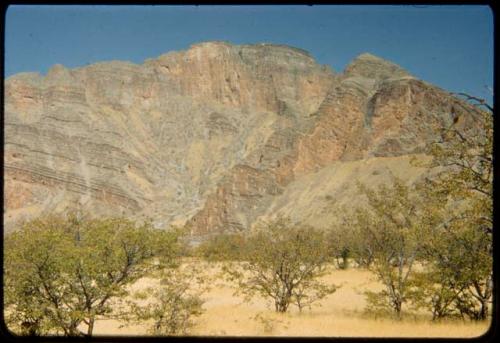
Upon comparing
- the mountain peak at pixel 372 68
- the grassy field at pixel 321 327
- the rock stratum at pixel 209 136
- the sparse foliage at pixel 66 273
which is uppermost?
the mountain peak at pixel 372 68

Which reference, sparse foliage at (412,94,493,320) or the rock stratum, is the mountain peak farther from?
sparse foliage at (412,94,493,320)

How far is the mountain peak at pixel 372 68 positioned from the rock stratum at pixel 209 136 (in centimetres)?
31

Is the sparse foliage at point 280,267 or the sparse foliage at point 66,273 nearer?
the sparse foliage at point 66,273

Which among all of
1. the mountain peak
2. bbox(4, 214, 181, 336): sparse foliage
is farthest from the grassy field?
the mountain peak

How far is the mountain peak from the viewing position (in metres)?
127

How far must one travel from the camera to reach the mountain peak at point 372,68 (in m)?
127

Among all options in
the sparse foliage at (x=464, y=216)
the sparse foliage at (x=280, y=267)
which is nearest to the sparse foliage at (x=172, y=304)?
the sparse foliage at (x=280, y=267)

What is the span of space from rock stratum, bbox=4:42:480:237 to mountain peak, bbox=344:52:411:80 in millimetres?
307

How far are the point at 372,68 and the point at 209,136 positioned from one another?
4105 cm

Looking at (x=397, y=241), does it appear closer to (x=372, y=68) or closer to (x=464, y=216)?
(x=464, y=216)

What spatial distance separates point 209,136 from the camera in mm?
143000

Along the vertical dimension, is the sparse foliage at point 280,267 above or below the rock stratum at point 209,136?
below

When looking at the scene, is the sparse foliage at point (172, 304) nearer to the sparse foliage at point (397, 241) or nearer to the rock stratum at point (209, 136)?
the sparse foliage at point (397, 241)

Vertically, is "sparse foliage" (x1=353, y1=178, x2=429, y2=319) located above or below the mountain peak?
below
